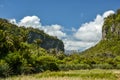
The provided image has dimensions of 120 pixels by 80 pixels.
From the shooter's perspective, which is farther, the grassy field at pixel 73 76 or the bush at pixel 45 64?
the bush at pixel 45 64

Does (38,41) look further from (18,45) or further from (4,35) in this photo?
(4,35)

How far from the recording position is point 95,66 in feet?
350

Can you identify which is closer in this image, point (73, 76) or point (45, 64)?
point (73, 76)

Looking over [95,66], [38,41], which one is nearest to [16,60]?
[95,66]

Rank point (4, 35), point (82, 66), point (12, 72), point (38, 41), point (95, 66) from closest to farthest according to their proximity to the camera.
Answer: point (12, 72), point (4, 35), point (82, 66), point (95, 66), point (38, 41)

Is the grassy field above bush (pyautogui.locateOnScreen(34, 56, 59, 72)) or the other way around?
the other way around

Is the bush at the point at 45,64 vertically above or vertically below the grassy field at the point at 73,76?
above

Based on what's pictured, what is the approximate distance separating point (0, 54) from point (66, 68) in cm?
2717

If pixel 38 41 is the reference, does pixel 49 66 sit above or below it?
below

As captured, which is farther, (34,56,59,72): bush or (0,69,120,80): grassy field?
(34,56,59,72): bush

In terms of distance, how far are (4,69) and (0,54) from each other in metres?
13.2

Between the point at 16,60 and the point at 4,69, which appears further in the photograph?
the point at 16,60

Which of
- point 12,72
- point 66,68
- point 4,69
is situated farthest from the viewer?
point 66,68

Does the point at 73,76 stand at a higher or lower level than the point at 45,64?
lower
